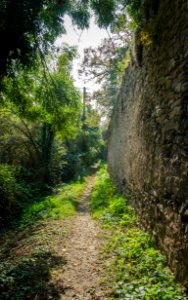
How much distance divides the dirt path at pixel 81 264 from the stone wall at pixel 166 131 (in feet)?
3.88

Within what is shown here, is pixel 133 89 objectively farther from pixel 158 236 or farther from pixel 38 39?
pixel 158 236

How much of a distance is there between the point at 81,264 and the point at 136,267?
1.12 m

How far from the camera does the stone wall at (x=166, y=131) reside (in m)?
3.64

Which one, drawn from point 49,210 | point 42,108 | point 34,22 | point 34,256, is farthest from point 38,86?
point 34,256

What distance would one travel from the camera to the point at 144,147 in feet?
19.5

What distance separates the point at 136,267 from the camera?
424 cm

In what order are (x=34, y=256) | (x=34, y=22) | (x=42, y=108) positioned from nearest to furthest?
(x=34, y=256)
(x=34, y=22)
(x=42, y=108)

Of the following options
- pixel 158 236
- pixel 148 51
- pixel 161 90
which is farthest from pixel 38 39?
pixel 158 236

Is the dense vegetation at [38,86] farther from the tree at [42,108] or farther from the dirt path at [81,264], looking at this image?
the dirt path at [81,264]

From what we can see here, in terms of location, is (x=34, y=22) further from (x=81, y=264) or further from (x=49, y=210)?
(x=49, y=210)

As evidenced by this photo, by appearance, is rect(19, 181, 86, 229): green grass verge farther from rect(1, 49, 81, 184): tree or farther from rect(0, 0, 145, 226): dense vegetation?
rect(1, 49, 81, 184): tree

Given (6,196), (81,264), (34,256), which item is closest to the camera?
(81,264)

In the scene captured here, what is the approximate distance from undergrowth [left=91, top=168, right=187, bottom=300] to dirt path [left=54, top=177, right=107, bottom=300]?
0.27 meters

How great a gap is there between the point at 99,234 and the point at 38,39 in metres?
4.96
